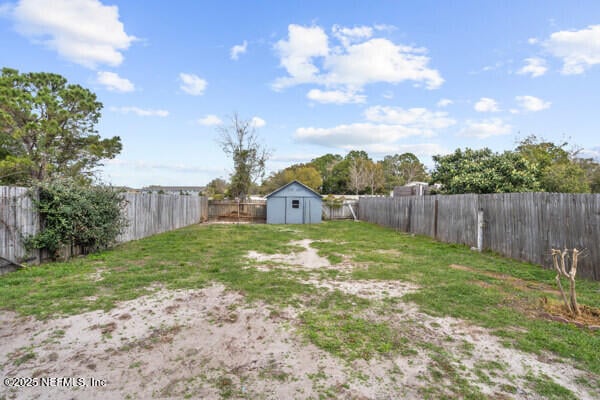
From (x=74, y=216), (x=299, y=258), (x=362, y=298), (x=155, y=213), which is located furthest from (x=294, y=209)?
(x=362, y=298)

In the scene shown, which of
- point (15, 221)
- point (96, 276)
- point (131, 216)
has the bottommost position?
point (96, 276)

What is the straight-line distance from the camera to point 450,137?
69.5ft

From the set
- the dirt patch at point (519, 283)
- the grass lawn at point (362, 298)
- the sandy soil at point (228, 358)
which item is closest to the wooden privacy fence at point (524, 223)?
the grass lawn at point (362, 298)

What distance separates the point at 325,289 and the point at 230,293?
161 cm

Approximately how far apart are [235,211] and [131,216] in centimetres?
1176

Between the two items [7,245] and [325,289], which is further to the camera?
[7,245]

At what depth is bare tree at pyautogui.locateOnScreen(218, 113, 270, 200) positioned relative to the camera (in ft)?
82.4

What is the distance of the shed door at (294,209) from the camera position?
18.8m

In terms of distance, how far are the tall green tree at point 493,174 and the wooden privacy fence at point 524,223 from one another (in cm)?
236

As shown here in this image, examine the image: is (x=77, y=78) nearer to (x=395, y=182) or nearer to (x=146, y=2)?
(x=146, y=2)

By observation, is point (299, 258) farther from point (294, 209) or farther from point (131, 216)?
point (294, 209)

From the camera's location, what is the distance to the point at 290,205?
→ 1884cm

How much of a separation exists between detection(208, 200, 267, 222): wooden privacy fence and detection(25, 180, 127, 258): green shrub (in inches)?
520


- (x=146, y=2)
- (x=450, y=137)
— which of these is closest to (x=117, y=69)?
(x=146, y=2)
